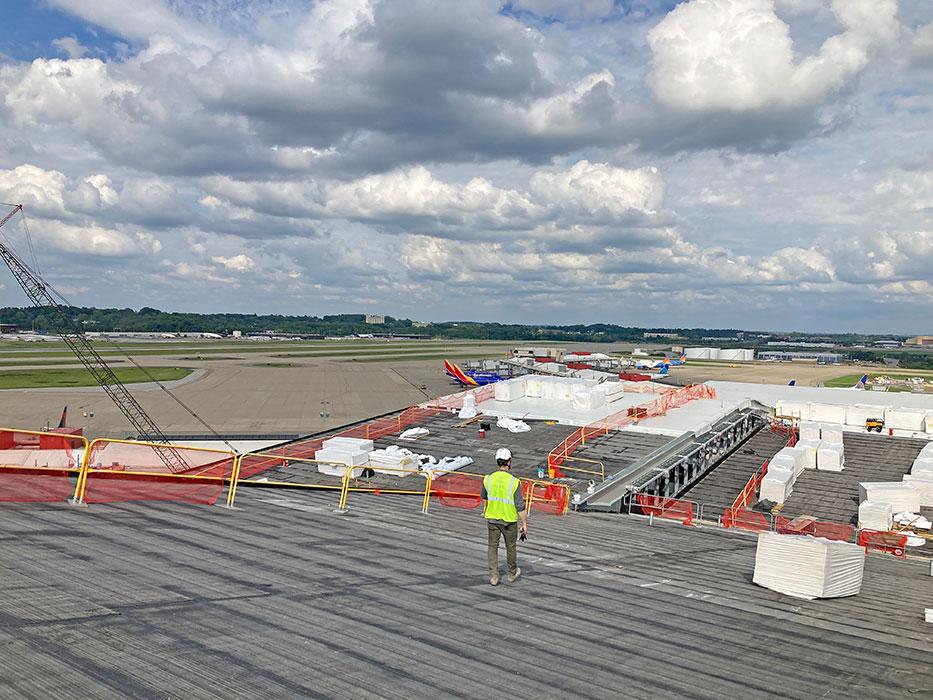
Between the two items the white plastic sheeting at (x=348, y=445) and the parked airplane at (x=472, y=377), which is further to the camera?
the parked airplane at (x=472, y=377)

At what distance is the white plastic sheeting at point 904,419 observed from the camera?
116ft

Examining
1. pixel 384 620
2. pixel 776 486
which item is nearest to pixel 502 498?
pixel 384 620

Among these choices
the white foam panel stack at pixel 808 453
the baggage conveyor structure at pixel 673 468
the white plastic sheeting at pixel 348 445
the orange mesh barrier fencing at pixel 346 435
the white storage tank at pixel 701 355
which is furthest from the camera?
the white storage tank at pixel 701 355

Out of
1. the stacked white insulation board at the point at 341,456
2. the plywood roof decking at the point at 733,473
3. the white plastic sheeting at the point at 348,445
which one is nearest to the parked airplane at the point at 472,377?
the plywood roof decking at the point at 733,473

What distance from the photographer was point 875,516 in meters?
21.6

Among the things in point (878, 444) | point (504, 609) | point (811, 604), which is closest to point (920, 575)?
point (811, 604)

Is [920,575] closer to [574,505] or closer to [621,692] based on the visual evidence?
[574,505]

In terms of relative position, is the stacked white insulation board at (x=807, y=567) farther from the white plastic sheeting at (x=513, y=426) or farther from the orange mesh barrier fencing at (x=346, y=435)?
the white plastic sheeting at (x=513, y=426)

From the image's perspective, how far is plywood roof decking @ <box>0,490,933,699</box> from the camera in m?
5.81

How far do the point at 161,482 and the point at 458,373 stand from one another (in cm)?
7935

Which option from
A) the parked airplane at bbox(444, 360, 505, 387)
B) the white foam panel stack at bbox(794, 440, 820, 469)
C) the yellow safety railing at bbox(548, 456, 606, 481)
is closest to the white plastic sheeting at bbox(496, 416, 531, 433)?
the yellow safety railing at bbox(548, 456, 606, 481)

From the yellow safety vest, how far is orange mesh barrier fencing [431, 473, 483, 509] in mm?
4344

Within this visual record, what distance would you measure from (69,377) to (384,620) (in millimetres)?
103888

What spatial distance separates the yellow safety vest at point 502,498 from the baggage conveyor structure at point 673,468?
1171 centimetres
